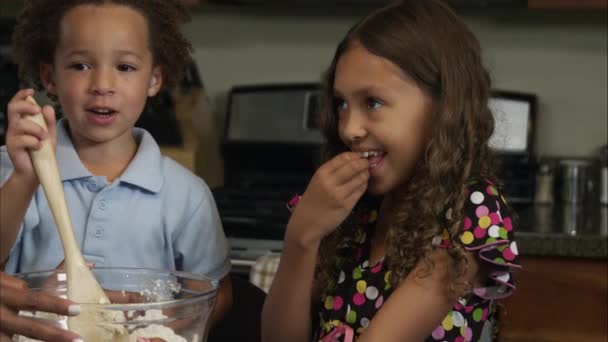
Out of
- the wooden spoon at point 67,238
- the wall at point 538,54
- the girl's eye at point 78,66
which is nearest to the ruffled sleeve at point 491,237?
the wooden spoon at point 67,238

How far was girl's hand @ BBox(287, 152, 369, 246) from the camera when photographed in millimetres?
1102

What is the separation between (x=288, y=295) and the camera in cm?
119

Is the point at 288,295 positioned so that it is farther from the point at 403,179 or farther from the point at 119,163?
the point at 119,163

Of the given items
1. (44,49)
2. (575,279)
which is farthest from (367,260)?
(575,279)

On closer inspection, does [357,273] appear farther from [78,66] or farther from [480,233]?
[78,66]

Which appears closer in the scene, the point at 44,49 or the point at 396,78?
the point at 396,78

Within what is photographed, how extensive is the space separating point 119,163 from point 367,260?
38 centimetres

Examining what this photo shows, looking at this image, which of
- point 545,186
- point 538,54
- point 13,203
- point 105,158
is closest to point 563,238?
point 545,186

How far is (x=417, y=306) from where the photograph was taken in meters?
1.07

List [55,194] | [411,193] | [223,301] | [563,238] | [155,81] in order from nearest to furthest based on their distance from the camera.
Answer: [55,194]
[411,193]
[223,301]
[155,81]
[563,238]

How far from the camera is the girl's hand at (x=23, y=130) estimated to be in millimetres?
965

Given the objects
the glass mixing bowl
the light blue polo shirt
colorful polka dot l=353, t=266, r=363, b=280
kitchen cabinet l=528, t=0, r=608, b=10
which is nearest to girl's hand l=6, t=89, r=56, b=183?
the glass mixing bowl

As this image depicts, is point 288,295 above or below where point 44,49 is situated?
below

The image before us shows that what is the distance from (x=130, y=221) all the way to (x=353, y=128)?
0.36 meters
